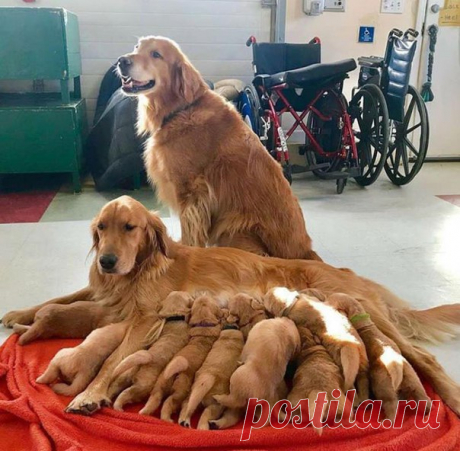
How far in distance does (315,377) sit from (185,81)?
1693mm

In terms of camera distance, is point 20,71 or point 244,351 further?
point 20,71

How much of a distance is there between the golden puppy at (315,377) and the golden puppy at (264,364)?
5 centimetres

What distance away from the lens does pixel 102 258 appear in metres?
1.75

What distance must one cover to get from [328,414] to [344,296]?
1.67 ft

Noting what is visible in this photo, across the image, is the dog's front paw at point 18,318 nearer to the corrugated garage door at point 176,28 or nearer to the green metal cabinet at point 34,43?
the green metal cabinet at point 34,43

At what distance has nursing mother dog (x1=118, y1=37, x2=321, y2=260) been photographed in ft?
8.02

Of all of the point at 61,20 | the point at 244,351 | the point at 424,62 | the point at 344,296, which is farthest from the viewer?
the point at 424,62

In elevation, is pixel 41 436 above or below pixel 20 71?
below

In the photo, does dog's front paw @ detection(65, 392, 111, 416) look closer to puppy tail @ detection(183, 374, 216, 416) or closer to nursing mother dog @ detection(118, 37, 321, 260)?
puppy tail @ detection(183, 374, 216, 416)

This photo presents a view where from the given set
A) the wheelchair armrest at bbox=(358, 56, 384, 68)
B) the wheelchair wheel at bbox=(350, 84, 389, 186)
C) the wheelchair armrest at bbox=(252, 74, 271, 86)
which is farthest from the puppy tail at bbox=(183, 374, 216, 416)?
the wheelchair armrest at bbox=(358, 56, 384, 68)

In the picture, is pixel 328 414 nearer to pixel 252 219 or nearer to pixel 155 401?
pixel 155 401

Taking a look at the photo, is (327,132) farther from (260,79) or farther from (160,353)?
(160,353)

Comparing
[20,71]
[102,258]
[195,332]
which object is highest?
[20,71]

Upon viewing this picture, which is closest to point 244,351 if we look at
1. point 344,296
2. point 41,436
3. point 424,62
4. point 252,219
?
point 344,296
